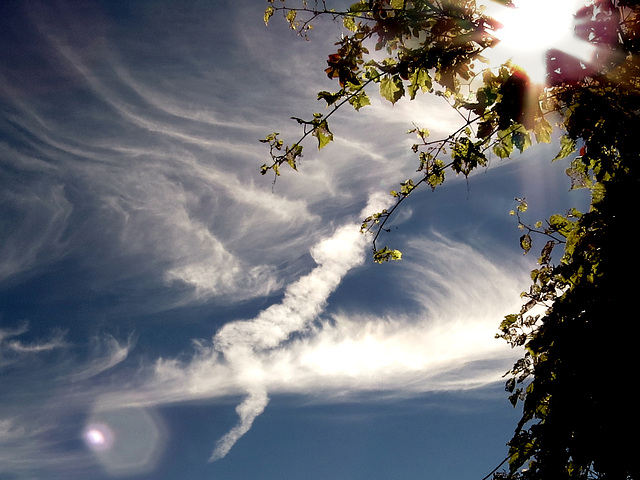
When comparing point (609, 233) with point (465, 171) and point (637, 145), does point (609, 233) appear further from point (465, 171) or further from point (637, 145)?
point (465, 171)

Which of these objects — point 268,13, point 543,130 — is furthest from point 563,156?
point 268,13

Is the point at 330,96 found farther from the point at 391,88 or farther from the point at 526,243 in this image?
the point at 526,243

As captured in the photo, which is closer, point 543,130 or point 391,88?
point 543,130

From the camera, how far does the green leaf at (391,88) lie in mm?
3242

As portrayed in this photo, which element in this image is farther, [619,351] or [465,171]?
[465,171]

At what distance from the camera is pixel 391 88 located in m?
3.28

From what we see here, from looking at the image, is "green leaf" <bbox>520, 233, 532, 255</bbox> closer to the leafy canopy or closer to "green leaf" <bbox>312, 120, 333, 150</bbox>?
the leafy canopy

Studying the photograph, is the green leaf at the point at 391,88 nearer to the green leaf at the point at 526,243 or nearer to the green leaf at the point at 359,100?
the green leaf at the point at 359,100

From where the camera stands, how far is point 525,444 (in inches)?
99.0

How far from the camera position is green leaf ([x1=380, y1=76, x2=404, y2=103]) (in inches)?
128

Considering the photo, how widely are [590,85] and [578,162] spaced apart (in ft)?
2.55

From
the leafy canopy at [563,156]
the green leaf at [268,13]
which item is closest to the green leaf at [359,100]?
the leafy canopy at [563,156]

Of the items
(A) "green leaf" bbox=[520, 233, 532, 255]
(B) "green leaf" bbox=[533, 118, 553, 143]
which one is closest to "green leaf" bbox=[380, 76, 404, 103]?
(B) "green leaf" bbox=[533, 118, 553, 143]

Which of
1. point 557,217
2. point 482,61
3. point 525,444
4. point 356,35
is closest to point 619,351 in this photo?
point 525,444
